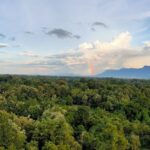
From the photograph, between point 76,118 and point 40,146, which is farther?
point 76,118

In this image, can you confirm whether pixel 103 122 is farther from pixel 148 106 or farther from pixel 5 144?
pixel 148 106

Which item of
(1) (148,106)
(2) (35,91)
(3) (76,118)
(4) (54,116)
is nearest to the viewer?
(4) (54,116)

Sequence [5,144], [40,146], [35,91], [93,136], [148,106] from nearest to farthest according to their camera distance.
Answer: [5,144], [40,146], [93,136], [148,106], [35,91]

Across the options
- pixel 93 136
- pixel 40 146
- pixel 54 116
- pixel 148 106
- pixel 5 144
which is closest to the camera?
pixel 5 144

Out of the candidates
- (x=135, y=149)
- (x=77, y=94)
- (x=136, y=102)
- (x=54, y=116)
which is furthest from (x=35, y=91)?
(x=135, y=149)

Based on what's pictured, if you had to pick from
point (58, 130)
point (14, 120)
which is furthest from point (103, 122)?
point (14, 120)

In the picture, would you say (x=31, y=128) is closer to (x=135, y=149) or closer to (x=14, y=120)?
(x=14, y=120)

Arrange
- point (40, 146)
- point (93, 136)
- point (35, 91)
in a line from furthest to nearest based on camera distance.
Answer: point (35, 91)
point (93, 136)
point (40, 146)

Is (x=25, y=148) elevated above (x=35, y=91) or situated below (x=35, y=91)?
below

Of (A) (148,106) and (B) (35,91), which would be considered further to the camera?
(B) (35,91)
